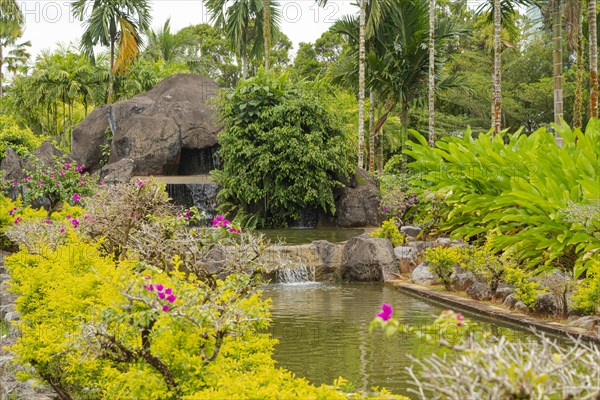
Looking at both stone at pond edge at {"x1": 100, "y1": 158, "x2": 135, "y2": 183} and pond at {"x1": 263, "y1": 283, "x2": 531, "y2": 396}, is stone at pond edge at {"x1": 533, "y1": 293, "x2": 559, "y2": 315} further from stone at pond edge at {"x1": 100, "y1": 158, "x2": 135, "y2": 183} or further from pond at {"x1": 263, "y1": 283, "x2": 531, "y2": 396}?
stone at pond edge at {"x1": 100, "y1": 158, "x2": 135, "y2": 183}

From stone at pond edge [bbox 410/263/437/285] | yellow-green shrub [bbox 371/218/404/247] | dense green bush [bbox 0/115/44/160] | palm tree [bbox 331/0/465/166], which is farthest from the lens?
palm tree [bbox 331/0/465/166]

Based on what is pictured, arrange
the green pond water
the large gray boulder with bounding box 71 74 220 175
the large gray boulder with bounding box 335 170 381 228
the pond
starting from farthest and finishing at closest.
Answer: the large gray boulder with bounding box 71 74 220 175, the large gray boulder with bounding box 335 170 381 228, the green pond water, the pond

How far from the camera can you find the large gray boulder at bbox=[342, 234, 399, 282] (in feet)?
39.7

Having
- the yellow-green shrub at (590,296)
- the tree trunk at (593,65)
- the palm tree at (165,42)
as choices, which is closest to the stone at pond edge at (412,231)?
the tree trunk at (593,65)

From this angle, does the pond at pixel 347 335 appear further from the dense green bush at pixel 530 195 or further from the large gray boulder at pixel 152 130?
the large gray boulder at pixel 152 130

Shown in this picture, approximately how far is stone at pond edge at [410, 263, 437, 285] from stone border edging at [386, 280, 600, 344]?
167 millimetres

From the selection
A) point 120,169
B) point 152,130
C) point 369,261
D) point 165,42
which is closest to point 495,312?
point 369,261

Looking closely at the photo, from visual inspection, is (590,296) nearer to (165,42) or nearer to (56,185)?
(56,185)

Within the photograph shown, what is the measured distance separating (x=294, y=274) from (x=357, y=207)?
20.9 feet

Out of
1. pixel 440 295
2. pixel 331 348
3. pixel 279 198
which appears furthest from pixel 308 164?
pixel 331 348

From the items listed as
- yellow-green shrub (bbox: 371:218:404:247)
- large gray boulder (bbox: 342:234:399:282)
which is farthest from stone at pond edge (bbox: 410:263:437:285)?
yellow-green shrub (bbox: 371:218:404:247)

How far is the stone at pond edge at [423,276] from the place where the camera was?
11.0 metres

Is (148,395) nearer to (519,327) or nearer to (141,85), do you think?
(519,327)

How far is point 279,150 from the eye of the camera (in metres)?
18.1
